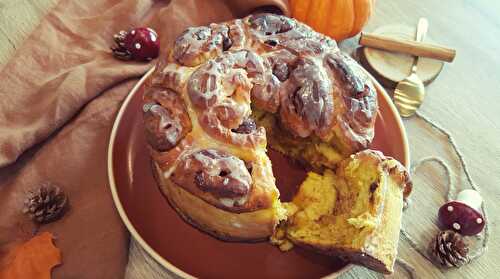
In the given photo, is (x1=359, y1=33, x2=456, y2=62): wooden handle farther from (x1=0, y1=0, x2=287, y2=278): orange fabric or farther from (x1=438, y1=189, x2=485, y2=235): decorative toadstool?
(x1=438, y1=189, x2=485, y2=235): decorative toadstool

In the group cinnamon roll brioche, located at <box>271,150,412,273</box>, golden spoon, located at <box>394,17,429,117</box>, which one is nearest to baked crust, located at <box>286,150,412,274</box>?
cinnamon roll brioche, located at <box>271,150,412,273</box>

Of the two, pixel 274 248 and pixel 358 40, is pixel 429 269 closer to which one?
Answer: pixel 274 248

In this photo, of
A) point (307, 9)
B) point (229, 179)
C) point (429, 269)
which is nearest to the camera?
point (229, 179)

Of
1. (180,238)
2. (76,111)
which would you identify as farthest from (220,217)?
(76,111)

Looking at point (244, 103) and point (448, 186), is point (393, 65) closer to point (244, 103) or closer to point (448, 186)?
point (448, 186)

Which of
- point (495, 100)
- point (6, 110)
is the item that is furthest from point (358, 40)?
point (6, 110)
